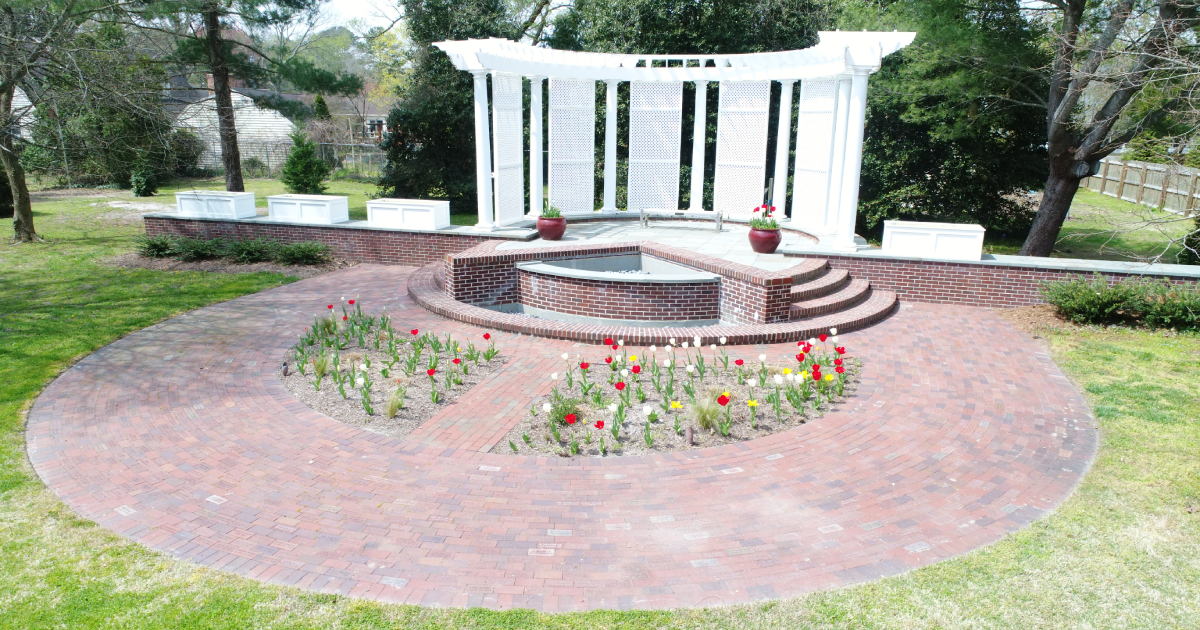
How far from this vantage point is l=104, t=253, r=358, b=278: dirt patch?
12.7 m

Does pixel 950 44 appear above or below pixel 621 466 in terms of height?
above

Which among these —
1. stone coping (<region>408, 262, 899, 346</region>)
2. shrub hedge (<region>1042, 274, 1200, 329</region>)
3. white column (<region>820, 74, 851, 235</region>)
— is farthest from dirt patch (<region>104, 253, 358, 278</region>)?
shrub hedge (<region>1042, 274, 1200, 329</region>)

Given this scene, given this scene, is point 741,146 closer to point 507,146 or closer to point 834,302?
point 507,146

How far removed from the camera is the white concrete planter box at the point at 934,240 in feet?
35.3

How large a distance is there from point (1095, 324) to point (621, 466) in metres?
7.55

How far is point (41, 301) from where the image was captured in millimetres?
10344

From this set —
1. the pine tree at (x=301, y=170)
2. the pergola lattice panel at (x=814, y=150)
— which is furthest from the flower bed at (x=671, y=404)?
the pine tree at (x=301, y=170)

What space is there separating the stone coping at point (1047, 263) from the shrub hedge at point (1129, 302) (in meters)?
0.26

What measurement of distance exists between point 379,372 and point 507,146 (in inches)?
299

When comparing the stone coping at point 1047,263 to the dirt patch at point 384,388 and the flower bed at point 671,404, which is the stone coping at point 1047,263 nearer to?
the flower bed at point 671,404

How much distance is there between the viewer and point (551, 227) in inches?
507

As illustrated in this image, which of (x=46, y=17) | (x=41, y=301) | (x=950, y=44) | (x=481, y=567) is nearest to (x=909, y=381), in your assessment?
(x=481, y=567)

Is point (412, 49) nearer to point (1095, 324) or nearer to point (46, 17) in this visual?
point (46, 17)

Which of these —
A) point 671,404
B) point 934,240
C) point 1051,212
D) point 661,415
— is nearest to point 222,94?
point 661,415
